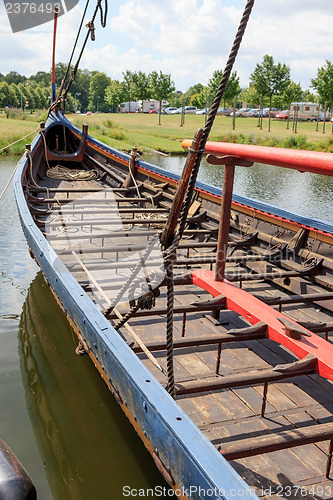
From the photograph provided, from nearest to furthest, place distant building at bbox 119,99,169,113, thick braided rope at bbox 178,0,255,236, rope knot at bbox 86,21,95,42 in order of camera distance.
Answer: thick braided rope at bbox 178,0,255,236 → rope knot at bbox 86,21,95,42 → distant building at bbox 119,99,169,113

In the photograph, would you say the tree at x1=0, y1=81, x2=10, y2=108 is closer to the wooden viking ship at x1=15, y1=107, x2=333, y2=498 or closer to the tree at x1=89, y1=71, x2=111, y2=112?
the tree at x1=89, y1=71, x2=111, y2=112

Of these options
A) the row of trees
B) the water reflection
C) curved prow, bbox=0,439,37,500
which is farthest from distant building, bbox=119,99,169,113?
curved prow, bbox=0,439,37,500

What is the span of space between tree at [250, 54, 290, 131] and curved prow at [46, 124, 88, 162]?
1434 inches

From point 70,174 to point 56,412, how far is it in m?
7.53

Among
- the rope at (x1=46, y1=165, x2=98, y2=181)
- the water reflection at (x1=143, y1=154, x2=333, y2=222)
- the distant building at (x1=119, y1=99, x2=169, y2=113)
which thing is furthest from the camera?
the distant building at (x1=119, y1=99, x2=169, y2=113)

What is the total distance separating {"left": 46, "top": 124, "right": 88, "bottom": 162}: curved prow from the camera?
12234mm

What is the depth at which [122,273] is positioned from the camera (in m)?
6.01

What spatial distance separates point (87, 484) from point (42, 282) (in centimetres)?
450

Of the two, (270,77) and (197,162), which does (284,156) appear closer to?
(197,162)

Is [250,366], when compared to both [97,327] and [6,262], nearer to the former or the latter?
[97,327]

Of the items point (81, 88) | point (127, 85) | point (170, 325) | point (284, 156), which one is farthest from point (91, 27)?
point (81, 88)

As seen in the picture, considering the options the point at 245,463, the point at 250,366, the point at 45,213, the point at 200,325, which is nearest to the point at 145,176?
the point at 45,213

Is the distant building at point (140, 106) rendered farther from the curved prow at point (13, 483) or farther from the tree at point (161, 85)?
the curved prow at point (13, 483)

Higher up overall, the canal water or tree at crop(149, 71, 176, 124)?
tree at crop(149, 71, 176, 124)
